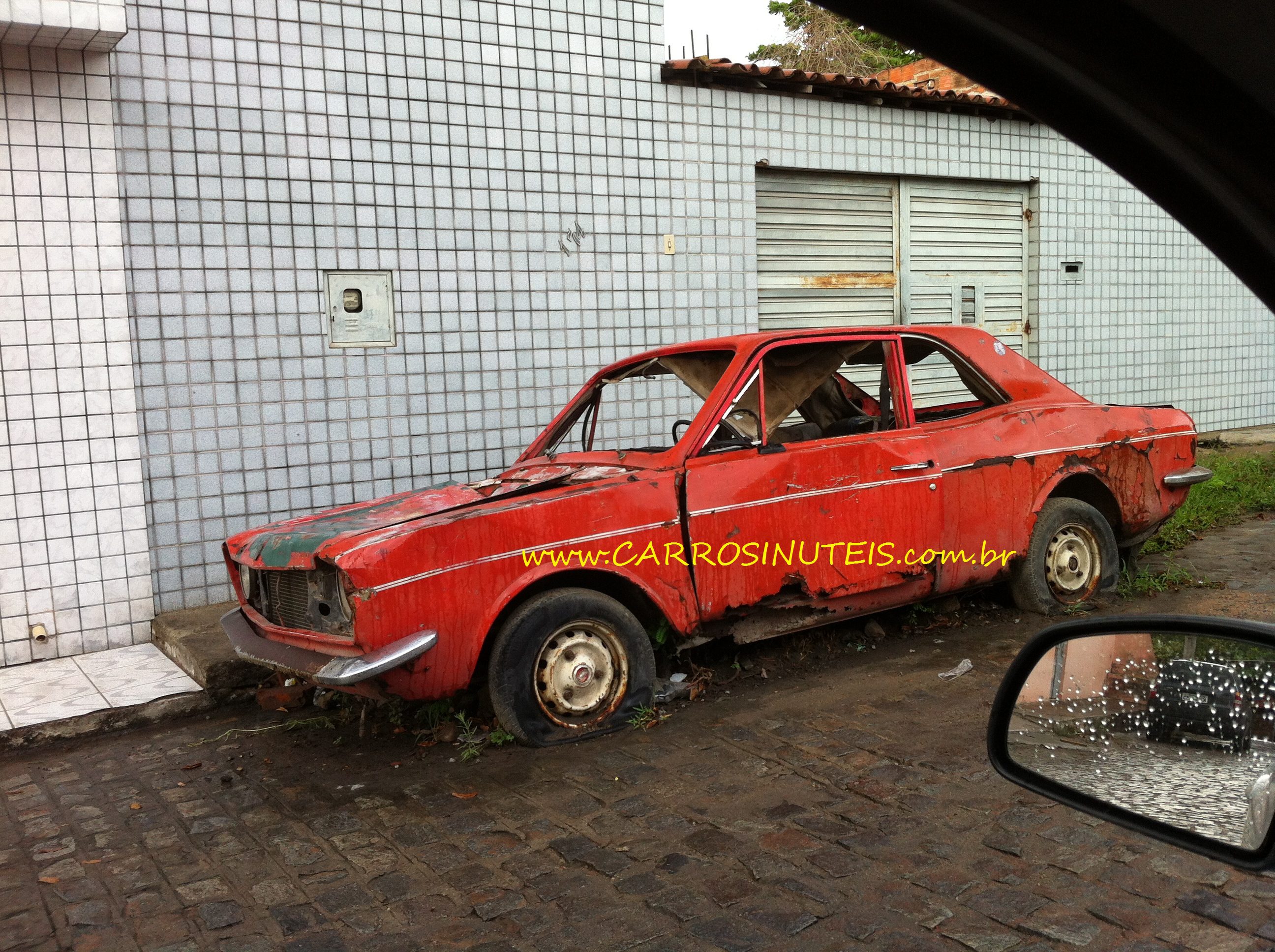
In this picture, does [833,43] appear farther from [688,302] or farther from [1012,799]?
[1012,799]

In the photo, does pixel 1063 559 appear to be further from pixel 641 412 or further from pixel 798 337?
pixel 641 412

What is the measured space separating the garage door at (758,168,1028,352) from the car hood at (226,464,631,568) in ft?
15.0

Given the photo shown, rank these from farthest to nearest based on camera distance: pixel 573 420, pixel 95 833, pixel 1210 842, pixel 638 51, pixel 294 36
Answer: pixel 638 51
pixel 294 36
pixel 573 420
pixel 95 833
pixel 1210 842

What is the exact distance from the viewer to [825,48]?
2342 centimetres

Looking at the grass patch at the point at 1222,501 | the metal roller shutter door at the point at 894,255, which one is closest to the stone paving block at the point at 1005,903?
the grass patch at the point at 1222,501

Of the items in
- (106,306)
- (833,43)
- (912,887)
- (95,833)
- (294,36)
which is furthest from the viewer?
(833,43)

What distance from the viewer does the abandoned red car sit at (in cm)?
431

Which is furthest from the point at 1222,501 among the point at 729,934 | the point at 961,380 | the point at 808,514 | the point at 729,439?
the point at 729,934

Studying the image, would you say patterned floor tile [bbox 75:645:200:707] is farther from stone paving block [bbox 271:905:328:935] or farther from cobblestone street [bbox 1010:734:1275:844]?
cobblestone street [bbox 1010:734:1275:844]

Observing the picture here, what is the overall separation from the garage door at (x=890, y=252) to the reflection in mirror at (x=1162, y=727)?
7.75m

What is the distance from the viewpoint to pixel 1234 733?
54.7 inches

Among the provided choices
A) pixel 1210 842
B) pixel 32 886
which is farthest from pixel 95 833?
pixel 1210 842

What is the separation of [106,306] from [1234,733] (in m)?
6.54

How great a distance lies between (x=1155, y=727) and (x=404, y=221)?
265 inches
